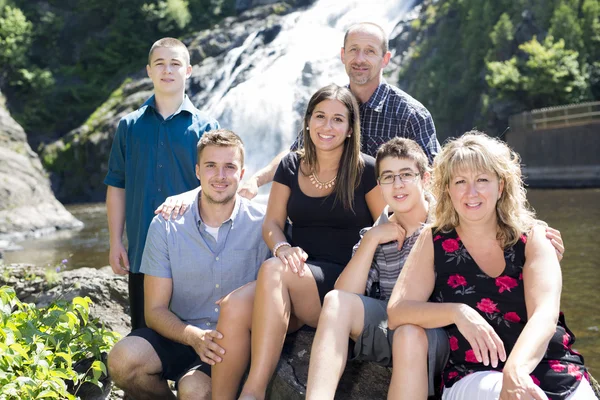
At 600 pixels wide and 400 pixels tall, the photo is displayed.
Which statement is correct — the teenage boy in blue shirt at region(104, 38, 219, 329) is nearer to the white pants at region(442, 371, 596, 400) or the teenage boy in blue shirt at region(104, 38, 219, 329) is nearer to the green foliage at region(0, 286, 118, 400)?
the green foliage at region(0, 286, 118, 400)

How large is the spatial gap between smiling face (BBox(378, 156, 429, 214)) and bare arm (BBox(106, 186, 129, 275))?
1.88 metres

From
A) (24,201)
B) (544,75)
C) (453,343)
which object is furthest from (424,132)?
(544,75)

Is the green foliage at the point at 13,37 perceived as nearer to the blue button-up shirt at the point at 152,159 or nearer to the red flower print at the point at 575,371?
the blue button-up shirt at the point at 152,159

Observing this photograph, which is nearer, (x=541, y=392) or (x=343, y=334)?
(x=541, y=392)

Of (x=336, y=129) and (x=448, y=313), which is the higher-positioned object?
(x=336, y=129)

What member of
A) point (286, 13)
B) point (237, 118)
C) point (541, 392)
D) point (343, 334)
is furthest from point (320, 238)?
point (286, 13)

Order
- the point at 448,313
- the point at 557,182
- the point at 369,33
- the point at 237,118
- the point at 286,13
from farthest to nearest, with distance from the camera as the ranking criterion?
the point at 286,13, the point at 237,118, the point at 557,182, the point at 369,33, the point at 448,313

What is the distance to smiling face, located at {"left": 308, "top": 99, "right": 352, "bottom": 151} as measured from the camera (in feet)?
13.2

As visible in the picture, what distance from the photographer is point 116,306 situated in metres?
6.02

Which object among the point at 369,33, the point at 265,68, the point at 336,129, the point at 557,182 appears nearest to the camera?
the point at 336,129

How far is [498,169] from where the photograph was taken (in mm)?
3266

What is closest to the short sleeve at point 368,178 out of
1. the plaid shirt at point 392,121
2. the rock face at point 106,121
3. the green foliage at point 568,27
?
the plaid shirt at point 392,121

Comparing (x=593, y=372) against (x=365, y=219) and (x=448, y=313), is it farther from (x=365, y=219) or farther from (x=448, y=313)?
(x=448, y=313)

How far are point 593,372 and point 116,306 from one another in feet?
13.0
